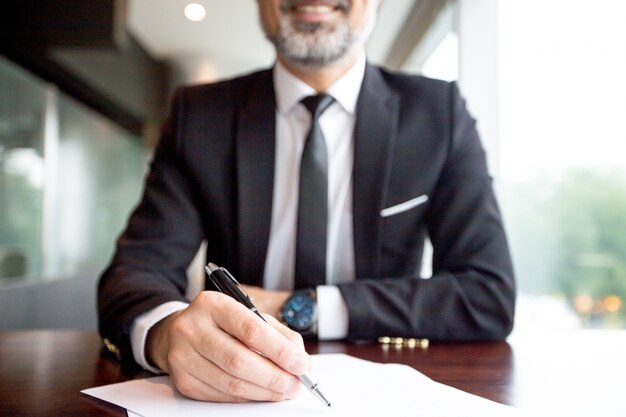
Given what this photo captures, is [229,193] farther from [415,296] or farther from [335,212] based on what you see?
[415,296]

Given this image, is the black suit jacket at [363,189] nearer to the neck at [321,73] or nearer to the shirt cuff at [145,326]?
the neck at [321,73]

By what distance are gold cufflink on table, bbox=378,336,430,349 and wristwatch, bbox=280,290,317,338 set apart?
13cm

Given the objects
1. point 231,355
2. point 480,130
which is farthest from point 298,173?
point 480,130

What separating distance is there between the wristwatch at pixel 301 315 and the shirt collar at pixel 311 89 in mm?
514

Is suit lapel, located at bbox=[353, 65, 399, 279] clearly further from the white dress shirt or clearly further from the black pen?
the black pen

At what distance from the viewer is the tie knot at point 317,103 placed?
1.33 meters

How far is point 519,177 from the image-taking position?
3014 millimetres

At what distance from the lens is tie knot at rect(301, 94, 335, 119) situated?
1.33m

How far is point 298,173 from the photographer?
4.45 ft

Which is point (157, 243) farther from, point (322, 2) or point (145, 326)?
point (322, 2)

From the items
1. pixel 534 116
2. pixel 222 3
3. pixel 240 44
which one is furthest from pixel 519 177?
pixel 240 44

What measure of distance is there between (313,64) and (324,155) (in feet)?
0.87

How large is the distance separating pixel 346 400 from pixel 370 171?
28.7 inches

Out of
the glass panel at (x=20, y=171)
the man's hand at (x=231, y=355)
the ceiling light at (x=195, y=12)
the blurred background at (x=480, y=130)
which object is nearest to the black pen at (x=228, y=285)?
the man's hand at (x=231, y=355)
